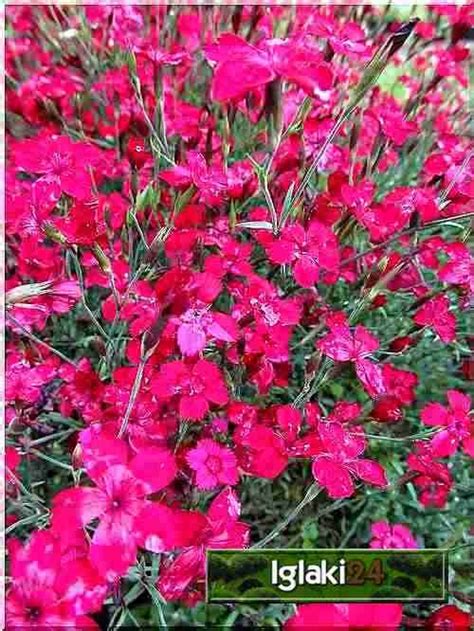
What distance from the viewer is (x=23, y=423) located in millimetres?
710

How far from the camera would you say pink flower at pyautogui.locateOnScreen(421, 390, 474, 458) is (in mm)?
689

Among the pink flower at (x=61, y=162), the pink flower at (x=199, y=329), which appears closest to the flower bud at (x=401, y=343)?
the pink flower at (x=199, y=329)

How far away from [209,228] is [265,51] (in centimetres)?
23

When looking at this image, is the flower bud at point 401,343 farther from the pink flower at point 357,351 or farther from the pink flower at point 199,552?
the pink flower at point 199,552

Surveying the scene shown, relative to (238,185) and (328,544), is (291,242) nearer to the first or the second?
(238,185)

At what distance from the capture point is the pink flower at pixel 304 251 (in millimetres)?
666

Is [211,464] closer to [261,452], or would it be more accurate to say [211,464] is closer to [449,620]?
[261,452]

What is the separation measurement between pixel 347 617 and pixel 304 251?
0.31 metres

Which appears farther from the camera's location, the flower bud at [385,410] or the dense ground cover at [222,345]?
the flower bud at [385,410]

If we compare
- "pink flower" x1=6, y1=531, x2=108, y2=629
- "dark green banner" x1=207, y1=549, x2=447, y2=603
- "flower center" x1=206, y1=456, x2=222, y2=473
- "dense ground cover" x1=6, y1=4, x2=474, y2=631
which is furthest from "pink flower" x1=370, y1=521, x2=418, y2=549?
"pink flower" x1=6, y1=531, x2=108, y2=629

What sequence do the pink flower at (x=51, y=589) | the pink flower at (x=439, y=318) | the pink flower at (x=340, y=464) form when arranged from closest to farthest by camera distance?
the pink flower at (x=51, y=589) < the pink flower at (x=340, y=464) < the pink flower at (x=439, y=318)

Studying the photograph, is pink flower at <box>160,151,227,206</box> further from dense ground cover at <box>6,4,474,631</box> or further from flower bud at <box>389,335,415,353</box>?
flower bud at <box>389,335,415,353</box>

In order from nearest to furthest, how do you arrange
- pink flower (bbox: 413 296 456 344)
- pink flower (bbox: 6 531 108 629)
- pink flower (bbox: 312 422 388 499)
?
1. pink flower (bbox: 6 531 108 629)
2. pink flower (bbox: 312 422 388 499)
3. pink flower (bbox: 413 296 456 344)

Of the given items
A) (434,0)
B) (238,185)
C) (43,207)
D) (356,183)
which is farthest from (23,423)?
(434,0)
